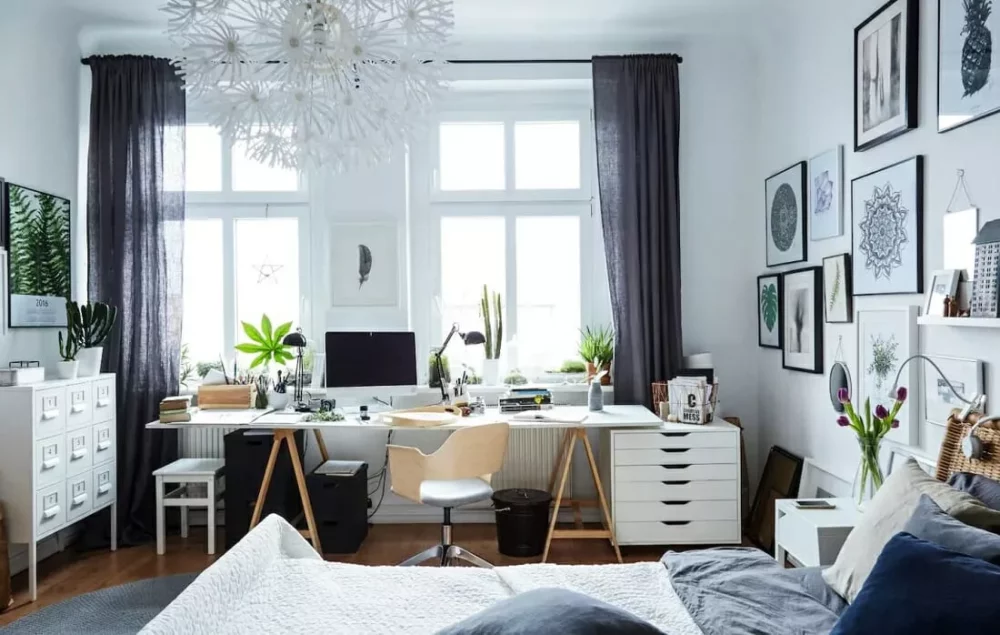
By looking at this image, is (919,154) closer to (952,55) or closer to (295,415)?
(952,55)

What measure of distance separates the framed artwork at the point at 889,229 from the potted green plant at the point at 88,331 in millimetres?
3777

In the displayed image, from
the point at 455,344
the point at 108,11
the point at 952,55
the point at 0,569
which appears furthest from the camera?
the point at 455,344

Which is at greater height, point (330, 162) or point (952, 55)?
point (952, 55)

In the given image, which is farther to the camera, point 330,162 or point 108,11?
point 108,11

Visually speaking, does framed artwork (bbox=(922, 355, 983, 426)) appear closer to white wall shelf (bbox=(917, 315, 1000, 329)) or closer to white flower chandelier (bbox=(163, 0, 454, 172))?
white wall shelf (bbox=(917, 315, 1000, 329))

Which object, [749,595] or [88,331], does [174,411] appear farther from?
[749,595]

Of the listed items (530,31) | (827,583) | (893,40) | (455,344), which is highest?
(530,31)

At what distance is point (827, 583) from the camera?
1854mm

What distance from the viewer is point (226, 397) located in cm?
392

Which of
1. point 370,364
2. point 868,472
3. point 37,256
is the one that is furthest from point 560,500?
point 37,256

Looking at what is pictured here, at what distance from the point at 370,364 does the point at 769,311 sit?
2.30 meters

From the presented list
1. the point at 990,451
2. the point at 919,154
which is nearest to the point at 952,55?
the point at 919,154

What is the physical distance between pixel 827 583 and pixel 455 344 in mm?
2837

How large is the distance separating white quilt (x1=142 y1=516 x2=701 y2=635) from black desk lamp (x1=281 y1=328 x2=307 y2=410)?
6.15 ft
